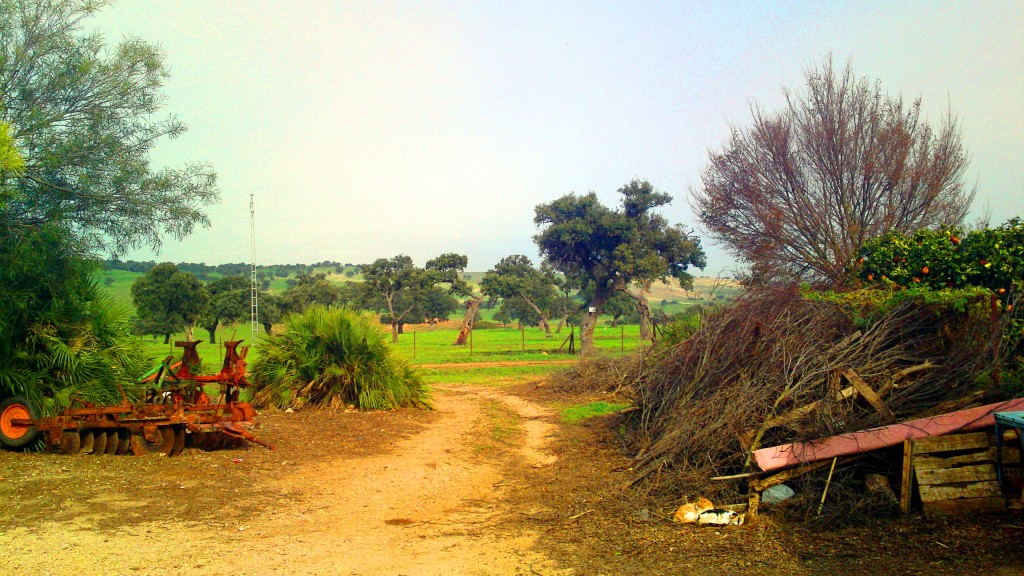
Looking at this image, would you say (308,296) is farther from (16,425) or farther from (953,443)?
(953,443)

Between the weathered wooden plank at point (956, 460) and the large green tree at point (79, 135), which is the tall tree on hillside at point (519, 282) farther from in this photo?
the weathered wooden plank at point (956, 460)

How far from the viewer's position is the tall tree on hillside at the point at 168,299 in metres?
45.6

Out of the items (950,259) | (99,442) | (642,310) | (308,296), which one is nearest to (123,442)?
(99,442)

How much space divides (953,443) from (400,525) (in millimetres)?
4981

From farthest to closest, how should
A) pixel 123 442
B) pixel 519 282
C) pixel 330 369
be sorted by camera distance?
pixel 519 282, pixel 330 369, pixel 123 442

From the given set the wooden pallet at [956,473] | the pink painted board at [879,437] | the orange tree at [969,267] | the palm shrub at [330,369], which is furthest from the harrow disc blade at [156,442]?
the orange tree at [969,267]

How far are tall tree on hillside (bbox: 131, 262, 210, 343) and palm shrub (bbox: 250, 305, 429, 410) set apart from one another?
113ft

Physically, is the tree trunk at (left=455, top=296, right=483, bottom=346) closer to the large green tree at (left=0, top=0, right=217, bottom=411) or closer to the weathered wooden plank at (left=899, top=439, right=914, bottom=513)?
the large green tree at (left=0, top=0, right=217, bottom=411)

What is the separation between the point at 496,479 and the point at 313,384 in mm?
6458

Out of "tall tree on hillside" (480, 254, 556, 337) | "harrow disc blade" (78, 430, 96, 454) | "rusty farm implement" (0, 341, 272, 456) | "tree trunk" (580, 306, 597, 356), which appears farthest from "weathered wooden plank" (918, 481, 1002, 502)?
"tall tree on hillside" (480, 254, 556, 337)

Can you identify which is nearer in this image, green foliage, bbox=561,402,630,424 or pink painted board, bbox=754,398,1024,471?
pink painted board, bbox=754,398,1024,471

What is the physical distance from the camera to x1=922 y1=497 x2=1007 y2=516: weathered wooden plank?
5613 millimetres

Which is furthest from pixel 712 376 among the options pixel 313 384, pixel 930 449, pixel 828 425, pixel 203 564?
pixel 313 384

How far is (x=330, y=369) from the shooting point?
46.5ft
